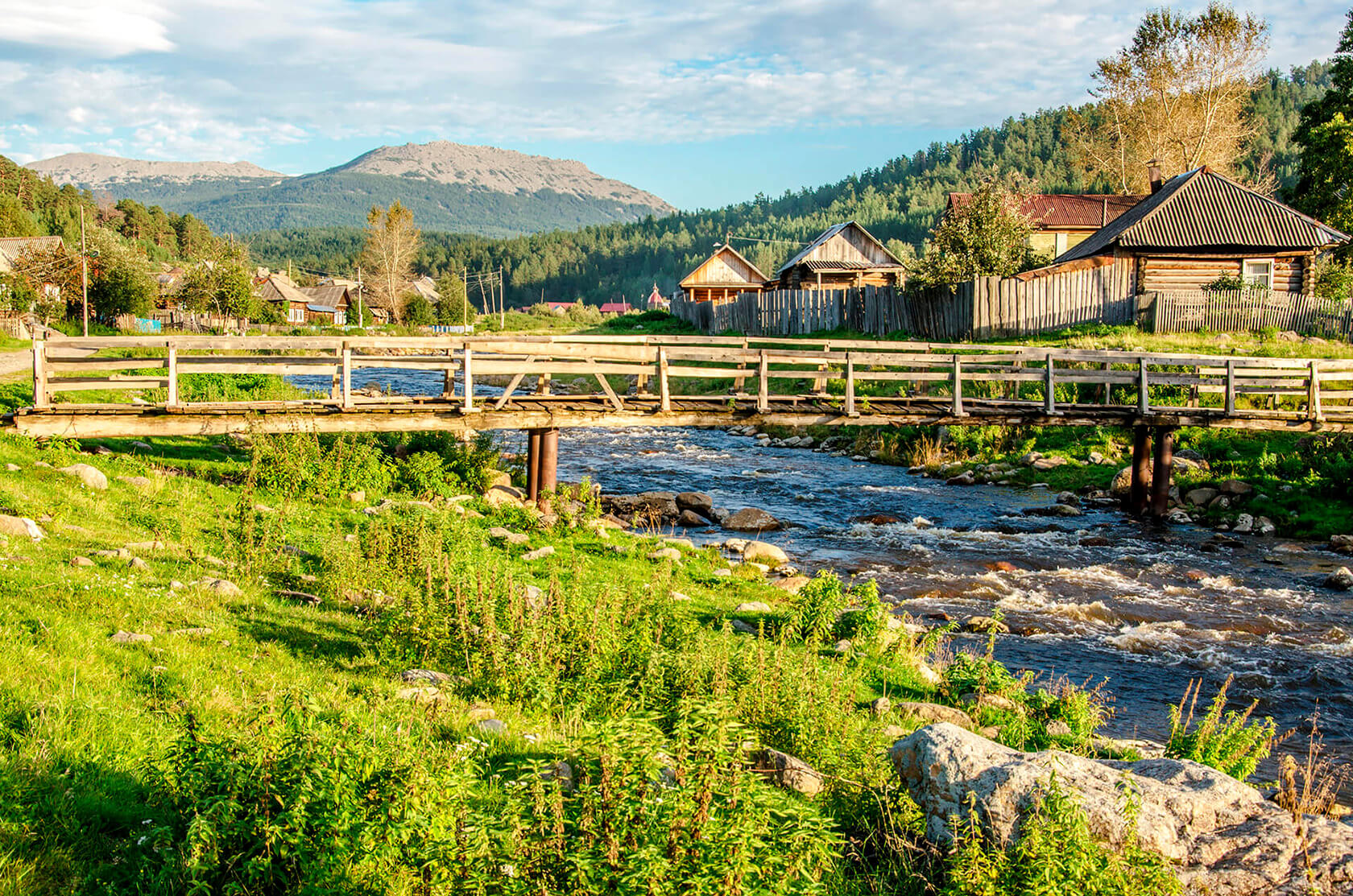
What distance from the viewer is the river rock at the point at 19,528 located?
29.9 ft

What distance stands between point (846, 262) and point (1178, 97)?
21238mm

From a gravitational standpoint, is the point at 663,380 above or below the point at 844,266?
below

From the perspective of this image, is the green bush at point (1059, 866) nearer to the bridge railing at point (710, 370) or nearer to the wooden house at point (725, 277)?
the bridge railing at point (710, 370)

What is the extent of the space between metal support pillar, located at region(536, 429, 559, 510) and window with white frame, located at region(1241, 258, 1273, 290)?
29.6m

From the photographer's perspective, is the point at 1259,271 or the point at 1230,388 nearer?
the point at 1230,388

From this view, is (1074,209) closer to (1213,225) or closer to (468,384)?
(1213,225)

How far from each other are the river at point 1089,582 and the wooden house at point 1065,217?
3231 cm

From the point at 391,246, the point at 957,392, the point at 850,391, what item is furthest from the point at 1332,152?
the point at 391,246

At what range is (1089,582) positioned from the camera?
1455 centimetres

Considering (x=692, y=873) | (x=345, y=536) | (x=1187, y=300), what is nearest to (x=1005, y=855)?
(x=692, y=873)

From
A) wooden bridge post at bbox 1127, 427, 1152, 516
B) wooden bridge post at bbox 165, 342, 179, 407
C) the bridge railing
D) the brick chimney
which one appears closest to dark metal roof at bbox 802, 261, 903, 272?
the brick chimney

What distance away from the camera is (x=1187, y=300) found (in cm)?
3022

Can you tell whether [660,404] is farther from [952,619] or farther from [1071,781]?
[1071,781]

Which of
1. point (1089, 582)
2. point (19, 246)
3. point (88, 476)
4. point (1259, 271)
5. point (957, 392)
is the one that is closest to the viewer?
point (88, 476)
